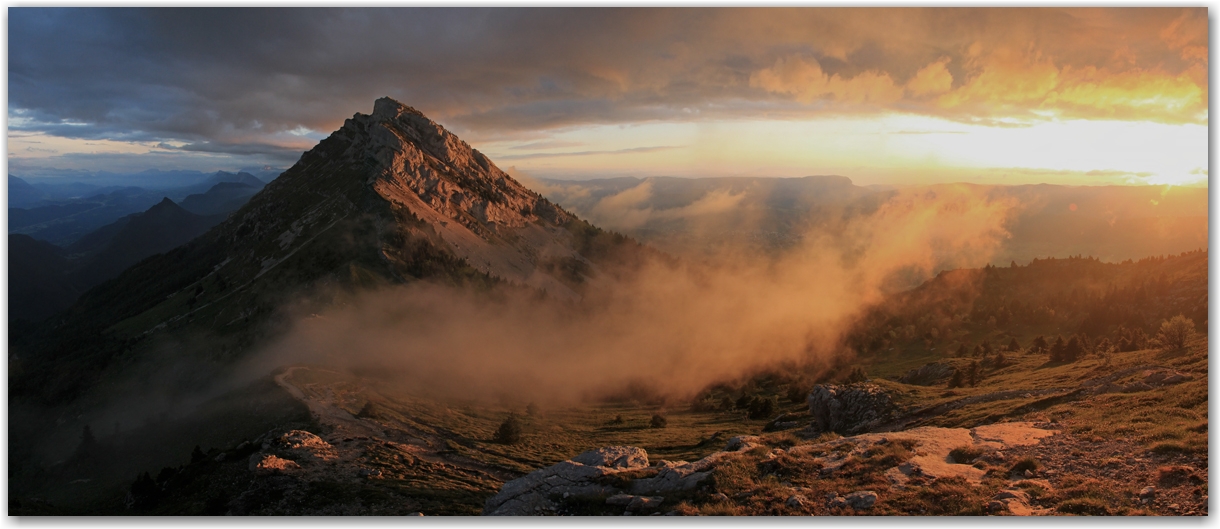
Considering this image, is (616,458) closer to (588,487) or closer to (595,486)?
(595,486)

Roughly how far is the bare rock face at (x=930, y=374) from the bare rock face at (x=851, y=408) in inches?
1137

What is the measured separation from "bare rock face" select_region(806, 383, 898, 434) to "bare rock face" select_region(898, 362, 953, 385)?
2888cm

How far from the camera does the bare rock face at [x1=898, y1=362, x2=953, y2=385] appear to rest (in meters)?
72.4

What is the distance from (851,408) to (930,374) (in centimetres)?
3749

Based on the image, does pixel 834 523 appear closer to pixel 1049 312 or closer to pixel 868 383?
pixel 868 383

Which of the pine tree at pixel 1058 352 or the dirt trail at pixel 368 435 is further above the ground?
the pine tree at pixel 1058 352

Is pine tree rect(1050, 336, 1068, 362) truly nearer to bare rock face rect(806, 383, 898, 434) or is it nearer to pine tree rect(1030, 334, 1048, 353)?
pine tree rect(1030, 334, 1048, 353)

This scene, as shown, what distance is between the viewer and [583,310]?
7441 inches

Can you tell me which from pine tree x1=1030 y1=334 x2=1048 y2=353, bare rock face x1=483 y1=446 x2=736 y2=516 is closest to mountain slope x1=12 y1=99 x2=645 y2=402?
bare rock face x1=483 y1=446 x2=736 y2=516

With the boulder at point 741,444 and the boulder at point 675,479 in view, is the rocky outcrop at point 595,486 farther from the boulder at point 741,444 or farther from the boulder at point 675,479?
the boulder at point 741,444

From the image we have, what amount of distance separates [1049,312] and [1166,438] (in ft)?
441

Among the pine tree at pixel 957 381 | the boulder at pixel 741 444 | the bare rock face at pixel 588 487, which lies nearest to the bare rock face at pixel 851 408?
the boulder at pixel 741 444

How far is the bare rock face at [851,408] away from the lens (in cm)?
4600

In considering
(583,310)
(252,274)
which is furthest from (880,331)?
(252,274)
